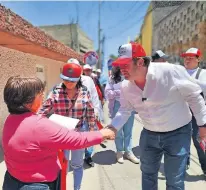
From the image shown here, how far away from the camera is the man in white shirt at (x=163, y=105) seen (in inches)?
84.6

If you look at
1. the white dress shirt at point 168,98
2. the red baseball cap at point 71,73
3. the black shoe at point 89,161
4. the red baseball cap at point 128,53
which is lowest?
the black shoe at point 89,161

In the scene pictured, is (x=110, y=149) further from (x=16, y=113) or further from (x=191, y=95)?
(x=16, y=113)

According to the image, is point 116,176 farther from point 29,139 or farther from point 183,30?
point 183,30

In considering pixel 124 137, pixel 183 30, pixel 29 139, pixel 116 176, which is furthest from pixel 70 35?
pixel 29 139

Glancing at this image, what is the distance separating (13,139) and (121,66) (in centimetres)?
103

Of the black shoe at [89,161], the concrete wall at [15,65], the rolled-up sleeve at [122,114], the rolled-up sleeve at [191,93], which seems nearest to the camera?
the rolled-up sleeve at [191,93]

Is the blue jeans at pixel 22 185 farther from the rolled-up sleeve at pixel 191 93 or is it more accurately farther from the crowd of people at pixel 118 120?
the rolled-up sleeve at pixel 191 93

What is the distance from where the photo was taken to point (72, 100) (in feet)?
9.53

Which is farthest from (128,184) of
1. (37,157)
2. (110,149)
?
(37,157)

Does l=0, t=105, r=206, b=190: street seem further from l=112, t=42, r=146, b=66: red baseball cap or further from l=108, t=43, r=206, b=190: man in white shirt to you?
l=112, t=42, r=146, b=66: red baseball cap

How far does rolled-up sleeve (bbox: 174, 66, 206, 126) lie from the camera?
212 centimetres

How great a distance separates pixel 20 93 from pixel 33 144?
1.05ft

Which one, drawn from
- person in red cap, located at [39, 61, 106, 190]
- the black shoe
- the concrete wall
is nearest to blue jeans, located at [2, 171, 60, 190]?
person in red cap, located at [39, 61, 106, 190]

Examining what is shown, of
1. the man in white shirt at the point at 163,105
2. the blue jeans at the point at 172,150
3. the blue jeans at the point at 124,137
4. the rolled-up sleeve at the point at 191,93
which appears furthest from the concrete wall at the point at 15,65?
the rolled-up sleeve at the point at 191,93
